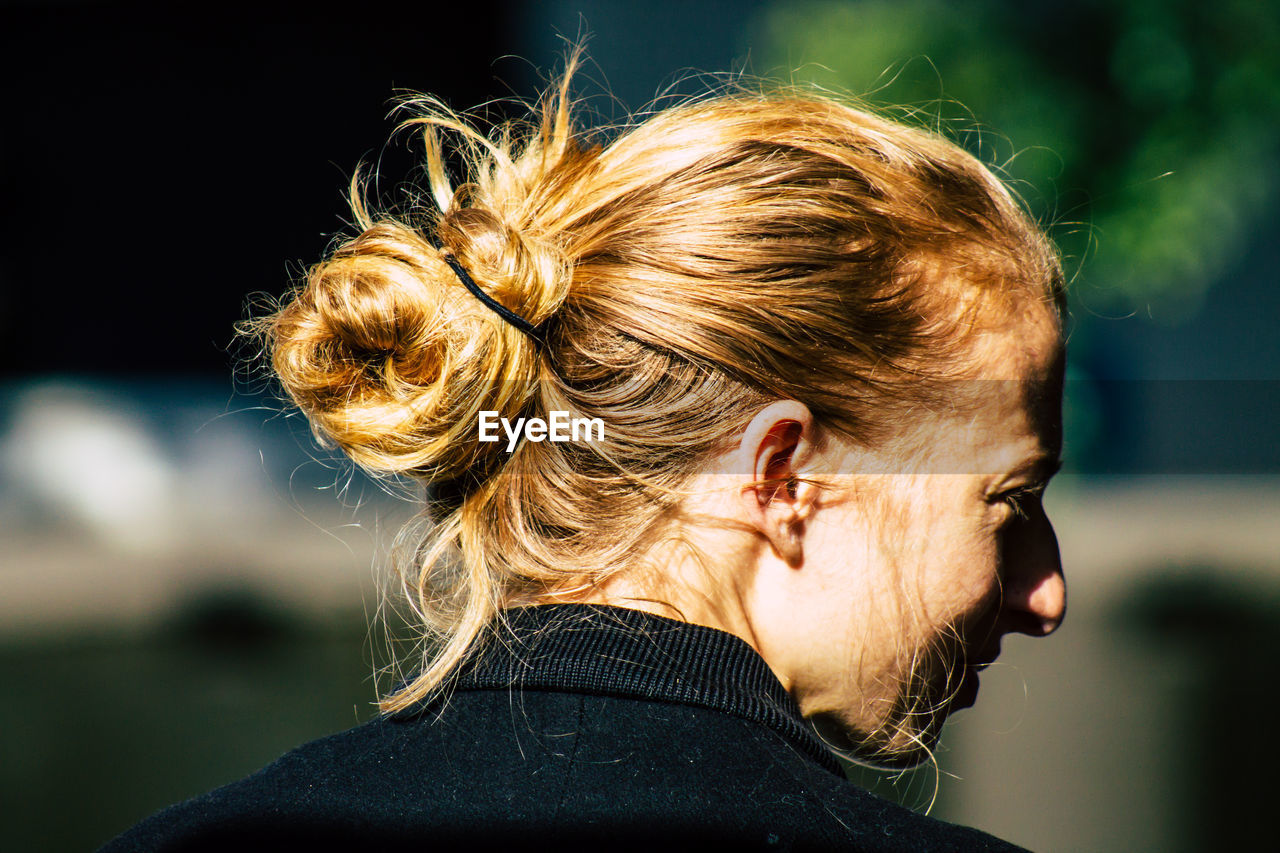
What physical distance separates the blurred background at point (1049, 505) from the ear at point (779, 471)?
985 mm

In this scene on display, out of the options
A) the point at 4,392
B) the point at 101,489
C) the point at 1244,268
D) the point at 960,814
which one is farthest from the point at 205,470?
the point at 1244,268

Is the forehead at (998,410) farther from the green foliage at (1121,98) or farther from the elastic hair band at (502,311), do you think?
the green foliage at (1121,98)

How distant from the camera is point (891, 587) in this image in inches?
38.3

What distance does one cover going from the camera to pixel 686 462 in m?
0.92

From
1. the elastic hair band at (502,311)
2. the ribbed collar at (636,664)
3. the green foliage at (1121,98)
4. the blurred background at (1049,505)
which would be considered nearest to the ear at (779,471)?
the ribbed collar at (636,664)

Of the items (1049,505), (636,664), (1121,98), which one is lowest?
(1049,505)

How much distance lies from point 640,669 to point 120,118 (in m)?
6.79

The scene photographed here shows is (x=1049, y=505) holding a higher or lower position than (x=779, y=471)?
lower

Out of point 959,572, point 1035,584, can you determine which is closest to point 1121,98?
point 1035,584

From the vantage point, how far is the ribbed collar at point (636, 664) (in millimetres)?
825

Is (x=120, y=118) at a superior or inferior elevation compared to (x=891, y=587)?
superior

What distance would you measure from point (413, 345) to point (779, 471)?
1.30 ft

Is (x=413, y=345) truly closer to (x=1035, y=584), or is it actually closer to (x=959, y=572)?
(x=959, y=572)

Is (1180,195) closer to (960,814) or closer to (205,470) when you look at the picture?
(960,814)
